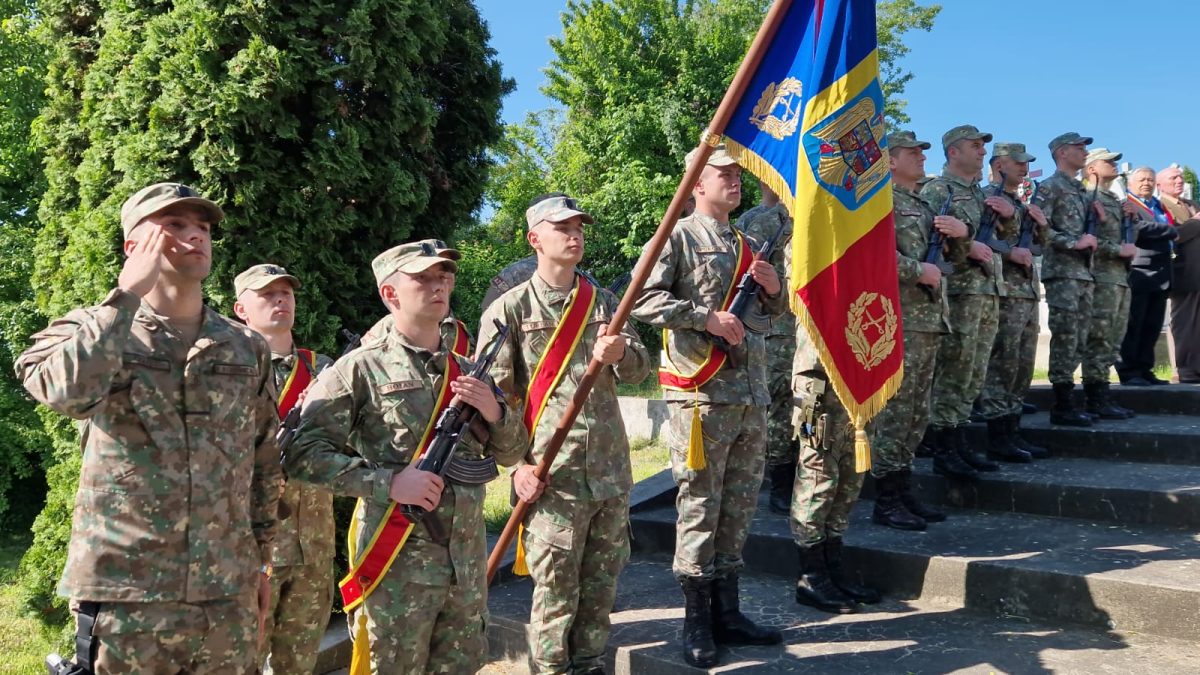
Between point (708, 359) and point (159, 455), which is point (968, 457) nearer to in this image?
point (708, 359)

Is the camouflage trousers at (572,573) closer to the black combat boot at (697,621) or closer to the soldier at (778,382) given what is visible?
the black combat boot at (697,621)

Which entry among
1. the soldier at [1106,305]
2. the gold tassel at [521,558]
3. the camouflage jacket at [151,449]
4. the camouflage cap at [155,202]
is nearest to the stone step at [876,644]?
the gold tassel at [521,558]

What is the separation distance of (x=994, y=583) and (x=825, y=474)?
3.46 feet

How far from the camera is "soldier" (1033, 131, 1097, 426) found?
735cm

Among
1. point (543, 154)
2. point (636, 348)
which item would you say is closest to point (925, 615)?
point (636, 348)

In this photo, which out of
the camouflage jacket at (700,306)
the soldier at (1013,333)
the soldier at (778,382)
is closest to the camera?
the camouflage jacket at (700,306)

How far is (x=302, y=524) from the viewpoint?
4.00 m

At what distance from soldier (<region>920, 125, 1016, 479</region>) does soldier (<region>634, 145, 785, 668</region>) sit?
7.83ft

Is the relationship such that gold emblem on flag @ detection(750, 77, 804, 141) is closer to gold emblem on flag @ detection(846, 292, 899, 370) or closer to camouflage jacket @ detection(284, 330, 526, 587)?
gold emblem on flag @ detection(846, 292, 899, 370)

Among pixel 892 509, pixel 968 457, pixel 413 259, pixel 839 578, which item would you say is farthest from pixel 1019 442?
pixel 413 259

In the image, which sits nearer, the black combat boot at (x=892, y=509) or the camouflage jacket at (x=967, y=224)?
the black combat boot at (x=892, y=509)

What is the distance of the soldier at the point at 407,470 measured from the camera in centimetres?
293

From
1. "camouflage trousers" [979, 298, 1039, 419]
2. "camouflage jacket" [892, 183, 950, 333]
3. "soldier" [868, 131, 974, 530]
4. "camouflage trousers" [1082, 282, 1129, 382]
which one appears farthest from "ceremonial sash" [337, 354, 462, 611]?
"camouflage trousers" [1082, 282, 1129, 382]

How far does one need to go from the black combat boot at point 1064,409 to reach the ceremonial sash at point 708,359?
4268mm
